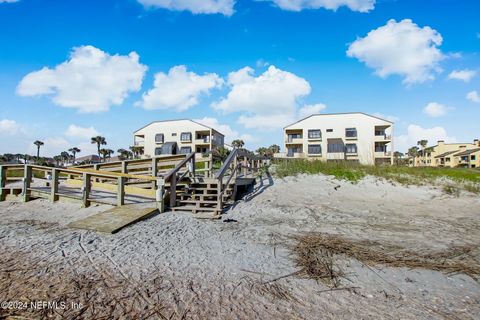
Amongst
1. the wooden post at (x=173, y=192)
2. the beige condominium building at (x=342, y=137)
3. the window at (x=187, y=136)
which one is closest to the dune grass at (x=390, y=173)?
the wooden post at (x=173, y=192)

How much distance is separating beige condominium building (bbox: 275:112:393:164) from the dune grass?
25048 millimetres

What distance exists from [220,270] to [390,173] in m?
12.8

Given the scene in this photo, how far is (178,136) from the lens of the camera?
161 feet

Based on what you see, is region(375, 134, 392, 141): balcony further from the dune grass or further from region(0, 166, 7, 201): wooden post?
region(0, 166, 7, 201): wooden post

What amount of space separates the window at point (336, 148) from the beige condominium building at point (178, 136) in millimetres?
21139

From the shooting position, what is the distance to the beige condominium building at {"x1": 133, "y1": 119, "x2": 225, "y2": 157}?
4816 cm

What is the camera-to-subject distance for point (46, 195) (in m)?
8.56

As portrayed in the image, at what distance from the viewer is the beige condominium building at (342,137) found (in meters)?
40.5

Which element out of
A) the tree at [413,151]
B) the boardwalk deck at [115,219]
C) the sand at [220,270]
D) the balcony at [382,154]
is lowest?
the sand at [220,270]

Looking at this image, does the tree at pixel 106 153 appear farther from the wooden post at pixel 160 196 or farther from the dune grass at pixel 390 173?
the wooden post at pixel 160 196

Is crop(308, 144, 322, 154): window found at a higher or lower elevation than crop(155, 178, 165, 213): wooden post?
higher

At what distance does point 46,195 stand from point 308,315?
30.7ft

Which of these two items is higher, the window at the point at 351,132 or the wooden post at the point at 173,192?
the window at the point at 351,132

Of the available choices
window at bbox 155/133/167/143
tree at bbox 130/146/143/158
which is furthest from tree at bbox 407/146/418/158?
tree at bbox 130/146/143/158
